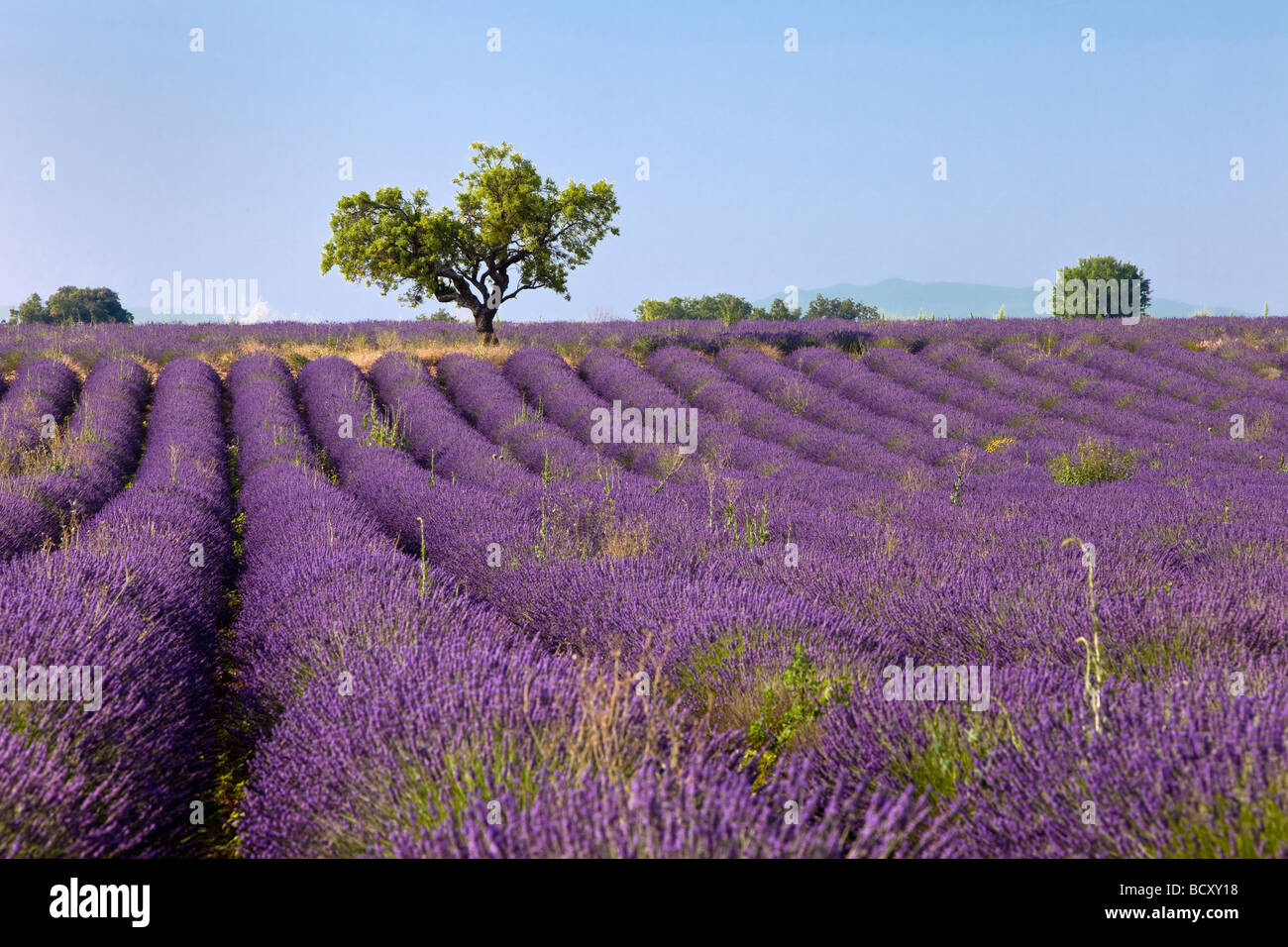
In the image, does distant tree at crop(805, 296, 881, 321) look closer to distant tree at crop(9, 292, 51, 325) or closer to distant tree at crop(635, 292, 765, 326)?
distant tree at crop(635, 292, 765, 326)

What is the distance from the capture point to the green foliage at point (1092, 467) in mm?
8007

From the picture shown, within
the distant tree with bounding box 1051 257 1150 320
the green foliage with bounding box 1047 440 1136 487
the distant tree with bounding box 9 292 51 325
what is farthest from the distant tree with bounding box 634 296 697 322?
the green foliage with bounding box 1047 440 1136 487

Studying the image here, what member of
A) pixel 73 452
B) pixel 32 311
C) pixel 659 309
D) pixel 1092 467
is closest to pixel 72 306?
pixel 32 311

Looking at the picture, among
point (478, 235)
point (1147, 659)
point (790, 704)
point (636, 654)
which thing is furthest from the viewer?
point (478, 235)

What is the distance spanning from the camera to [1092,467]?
8.07 meters

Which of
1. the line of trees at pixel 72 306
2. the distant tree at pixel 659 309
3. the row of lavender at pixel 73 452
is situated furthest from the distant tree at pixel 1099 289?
the line of trees at pixel 72 306

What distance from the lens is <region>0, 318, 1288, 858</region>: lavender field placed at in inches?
66.7

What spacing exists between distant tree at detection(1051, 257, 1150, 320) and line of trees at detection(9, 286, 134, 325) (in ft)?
131

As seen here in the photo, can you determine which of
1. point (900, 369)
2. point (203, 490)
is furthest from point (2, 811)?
point (900, 369)

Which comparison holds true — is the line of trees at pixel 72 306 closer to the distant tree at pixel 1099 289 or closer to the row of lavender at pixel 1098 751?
the distant tree at pixel 1099 289

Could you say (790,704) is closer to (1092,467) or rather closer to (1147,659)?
(1147,659)

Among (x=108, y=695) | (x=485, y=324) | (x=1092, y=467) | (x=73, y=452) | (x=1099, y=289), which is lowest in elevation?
(x=108, y=695)

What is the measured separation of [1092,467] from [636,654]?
6.61 m

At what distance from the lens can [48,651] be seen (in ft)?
8.58
